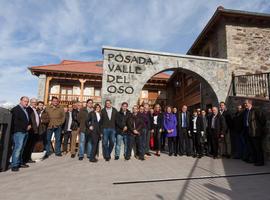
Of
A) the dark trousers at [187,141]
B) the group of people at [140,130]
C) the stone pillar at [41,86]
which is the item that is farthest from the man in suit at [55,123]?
the stone pillar at [41,86]

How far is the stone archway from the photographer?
6768 millimetres

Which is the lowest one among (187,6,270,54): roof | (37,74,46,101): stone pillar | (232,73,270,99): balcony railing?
(232,73,270,99): balcony railing

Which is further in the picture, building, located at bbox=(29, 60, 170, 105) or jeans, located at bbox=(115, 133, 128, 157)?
building, located at bbox=(29, 60, 170, 105)

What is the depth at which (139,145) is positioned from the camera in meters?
6.03

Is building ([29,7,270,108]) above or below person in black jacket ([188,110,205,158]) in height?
above

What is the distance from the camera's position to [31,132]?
5.14 m

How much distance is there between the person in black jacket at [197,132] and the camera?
6.38 metres

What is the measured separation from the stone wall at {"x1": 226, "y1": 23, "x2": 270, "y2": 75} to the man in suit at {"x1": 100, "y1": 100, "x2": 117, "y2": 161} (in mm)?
6215

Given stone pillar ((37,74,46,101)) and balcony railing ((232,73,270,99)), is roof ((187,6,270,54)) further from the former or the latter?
stone pillar ((37,74,46,101))

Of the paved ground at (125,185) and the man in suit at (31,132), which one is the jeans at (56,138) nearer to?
the man in suit at (31,132)

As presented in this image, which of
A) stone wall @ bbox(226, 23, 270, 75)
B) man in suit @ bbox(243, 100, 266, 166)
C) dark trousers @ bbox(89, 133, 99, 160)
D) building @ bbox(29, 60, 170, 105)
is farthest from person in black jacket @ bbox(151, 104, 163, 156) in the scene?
building @ bbox(29, 60, 170, 105)

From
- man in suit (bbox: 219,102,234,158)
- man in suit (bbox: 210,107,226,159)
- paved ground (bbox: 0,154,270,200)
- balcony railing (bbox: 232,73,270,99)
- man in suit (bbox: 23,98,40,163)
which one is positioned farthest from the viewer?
balcony railing (bbox: 232,73,270,99)

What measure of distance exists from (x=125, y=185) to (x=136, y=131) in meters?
2.57

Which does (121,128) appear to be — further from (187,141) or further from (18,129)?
(18,129)
